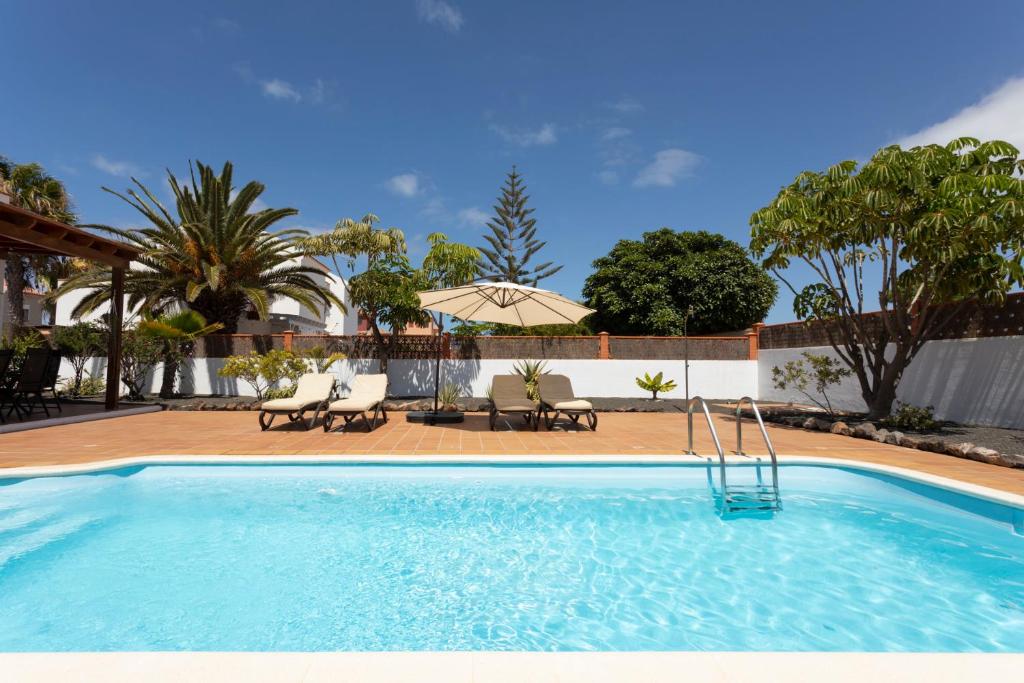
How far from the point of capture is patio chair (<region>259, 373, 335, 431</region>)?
766 centimetres

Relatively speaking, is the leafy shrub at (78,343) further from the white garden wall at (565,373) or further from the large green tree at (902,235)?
the large green tree at (902,235)

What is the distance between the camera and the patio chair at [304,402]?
7.66m

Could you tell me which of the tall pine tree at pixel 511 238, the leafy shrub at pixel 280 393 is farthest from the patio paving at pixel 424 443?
the tall pine tree at pixel 511 238

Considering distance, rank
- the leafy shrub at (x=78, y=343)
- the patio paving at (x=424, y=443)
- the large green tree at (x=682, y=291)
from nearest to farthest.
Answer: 1. the patio paving at (x=424, y=443)
2. the leafy shrub at (x=78, y=343)
3. the large green tree at (x=682, y=291)

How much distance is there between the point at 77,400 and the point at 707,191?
813 inches

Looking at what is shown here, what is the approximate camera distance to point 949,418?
9227 mm

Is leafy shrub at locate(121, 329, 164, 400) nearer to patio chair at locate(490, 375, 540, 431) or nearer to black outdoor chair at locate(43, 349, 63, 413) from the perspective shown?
black outdoor chair at locate(43, 349, 63, 413)

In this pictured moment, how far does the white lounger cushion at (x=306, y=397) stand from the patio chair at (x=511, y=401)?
286 centimetres

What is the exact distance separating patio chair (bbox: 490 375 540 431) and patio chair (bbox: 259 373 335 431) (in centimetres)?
283

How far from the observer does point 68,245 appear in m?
8.61

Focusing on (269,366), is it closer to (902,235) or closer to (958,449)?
(958,449)

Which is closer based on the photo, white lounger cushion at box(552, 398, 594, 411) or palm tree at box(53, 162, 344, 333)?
white lounger cushion at box(552, 398, 594, 411)

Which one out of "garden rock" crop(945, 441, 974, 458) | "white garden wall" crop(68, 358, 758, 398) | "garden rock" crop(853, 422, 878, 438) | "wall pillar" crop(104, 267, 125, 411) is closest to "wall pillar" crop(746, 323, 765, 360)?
"white garden wall" crop(68, 358, 758, 398)

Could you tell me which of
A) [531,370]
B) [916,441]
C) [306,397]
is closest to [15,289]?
[306,397]
